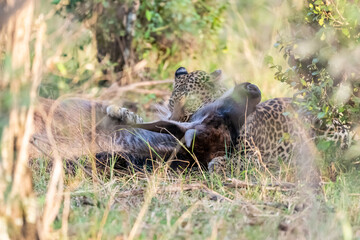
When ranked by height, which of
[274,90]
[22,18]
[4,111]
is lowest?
[274,90]

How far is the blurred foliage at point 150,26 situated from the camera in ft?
25.5

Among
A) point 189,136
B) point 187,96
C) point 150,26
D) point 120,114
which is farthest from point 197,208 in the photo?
point 150,26

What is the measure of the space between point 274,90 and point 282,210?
459 centimetres

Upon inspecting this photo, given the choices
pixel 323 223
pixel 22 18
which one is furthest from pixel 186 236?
pixel 22 18

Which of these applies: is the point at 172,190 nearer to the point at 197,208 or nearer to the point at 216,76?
the point at 197,208

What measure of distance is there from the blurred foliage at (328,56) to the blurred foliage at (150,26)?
136 inches

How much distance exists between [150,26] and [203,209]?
15.6 ft

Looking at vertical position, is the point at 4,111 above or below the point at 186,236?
above

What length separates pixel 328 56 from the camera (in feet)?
14.0

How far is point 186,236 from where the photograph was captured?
2.89 meters

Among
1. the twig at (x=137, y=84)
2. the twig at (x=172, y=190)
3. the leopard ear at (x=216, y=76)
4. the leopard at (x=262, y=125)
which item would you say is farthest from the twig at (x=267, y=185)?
the twig at (x=137, y=84)

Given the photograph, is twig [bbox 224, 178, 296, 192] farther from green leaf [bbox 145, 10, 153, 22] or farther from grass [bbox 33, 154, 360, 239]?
green leaf [bbox 145, 10, 153, 22]

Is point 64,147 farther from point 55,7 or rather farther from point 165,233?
point 55,7

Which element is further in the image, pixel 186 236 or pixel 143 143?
pixel 143 143
